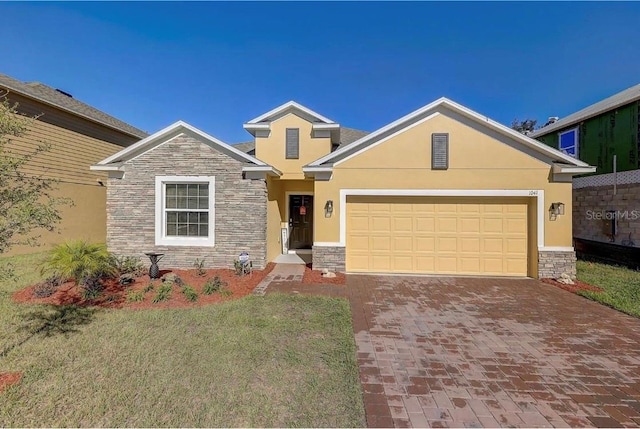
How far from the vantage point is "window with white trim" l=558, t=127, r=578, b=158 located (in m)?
13.3

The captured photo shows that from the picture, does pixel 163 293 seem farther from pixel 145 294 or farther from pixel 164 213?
pixel 164 213

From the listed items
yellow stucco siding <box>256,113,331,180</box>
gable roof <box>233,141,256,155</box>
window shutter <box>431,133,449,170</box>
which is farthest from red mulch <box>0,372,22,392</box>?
gable roof <box>233,141,256,155</box>

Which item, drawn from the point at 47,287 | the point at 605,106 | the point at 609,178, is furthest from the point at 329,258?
the point at 605,106

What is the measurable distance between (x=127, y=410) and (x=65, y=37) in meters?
13.6

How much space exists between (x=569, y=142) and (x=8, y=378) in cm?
1929

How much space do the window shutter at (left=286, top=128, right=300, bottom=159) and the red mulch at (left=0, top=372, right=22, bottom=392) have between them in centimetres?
978

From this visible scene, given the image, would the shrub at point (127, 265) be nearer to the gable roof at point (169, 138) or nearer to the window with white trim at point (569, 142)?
the gable roof at point (169, 138)

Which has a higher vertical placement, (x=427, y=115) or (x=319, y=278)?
(x=427, y=115)

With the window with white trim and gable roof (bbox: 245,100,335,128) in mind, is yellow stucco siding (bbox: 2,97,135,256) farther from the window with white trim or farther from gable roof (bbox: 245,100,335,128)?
the window with white trim

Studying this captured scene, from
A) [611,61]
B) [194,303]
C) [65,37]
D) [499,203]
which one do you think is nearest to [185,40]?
[65,37]

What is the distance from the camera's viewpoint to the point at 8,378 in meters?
3.46

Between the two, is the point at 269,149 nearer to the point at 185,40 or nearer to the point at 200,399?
the point at 185,40

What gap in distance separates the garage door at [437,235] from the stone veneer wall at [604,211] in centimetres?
510

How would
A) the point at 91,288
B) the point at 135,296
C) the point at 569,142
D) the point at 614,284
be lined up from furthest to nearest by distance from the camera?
the point at 569,142 → the point at 614,284 → the point at 91,288 → the point at 135,296
